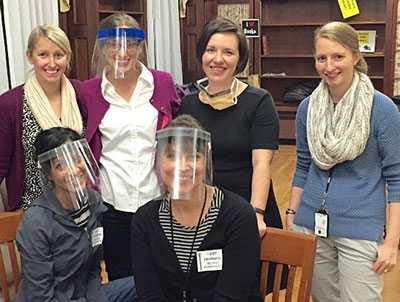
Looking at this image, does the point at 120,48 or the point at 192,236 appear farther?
the point at 120,48

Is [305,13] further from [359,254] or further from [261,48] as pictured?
[359,254]

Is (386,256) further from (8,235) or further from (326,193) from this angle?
(8,235)

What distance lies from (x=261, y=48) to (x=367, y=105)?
4832mm

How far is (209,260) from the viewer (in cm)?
154

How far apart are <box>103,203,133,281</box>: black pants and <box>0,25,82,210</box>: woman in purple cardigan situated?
0.30 m

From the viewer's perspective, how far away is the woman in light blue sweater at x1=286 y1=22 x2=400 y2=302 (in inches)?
65.1

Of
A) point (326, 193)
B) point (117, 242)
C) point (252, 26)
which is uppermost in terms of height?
point (252, 26)

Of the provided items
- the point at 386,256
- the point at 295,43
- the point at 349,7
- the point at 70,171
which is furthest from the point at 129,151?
the point at 295,43

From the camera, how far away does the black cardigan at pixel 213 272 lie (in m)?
1.54

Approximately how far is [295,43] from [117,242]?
4.96 meters

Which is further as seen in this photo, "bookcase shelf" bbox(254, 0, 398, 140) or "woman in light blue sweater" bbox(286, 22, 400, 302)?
"bookcase shelf" bbox(254, 0, 398, 140)

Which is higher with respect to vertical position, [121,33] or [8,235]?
[121,33]

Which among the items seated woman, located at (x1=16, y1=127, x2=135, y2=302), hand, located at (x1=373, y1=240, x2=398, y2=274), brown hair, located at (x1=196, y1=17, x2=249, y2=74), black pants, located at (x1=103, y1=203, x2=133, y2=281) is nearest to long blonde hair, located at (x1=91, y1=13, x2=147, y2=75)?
brown hair, located at (x1=196, y1=17, x2=249, y2=74)

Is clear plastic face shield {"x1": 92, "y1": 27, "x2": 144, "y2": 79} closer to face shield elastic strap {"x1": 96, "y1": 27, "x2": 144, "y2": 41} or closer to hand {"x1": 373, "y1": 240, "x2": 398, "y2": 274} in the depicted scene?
face shield elastic strap {"x1": 96, "y1": 27, "x2": 144, "y2": 41}
